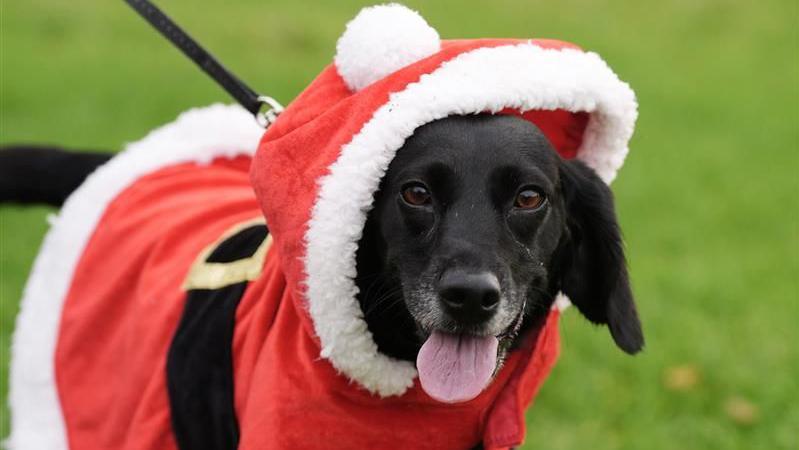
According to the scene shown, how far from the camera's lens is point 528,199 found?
2.35 meters

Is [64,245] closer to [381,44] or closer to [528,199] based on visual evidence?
[381,44]

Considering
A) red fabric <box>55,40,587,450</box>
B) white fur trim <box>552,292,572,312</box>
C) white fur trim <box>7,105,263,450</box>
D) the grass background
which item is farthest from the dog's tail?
white fur trim <box>552,292,572,312</box>

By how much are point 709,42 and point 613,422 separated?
21.2 feet

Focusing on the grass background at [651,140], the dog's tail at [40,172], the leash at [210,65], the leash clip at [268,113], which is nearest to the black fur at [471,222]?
the leash clip at [268,113]

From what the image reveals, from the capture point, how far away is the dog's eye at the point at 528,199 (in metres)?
2.34

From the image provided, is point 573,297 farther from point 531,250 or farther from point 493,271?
point 493,271

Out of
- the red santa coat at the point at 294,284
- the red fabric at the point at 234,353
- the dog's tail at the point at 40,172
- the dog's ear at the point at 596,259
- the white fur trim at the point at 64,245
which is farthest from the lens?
the dog's tail at the point at 40,172

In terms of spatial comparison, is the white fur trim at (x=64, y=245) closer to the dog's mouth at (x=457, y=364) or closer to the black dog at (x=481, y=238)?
the black dog at (x=481, y=238)

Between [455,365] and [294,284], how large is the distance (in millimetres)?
376

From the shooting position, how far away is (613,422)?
393 centimetres

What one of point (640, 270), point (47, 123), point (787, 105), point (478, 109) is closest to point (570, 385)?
point (640, 270)

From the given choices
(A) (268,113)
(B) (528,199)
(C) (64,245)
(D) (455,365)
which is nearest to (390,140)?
(B) (528,199)

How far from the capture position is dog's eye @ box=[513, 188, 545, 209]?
234cm

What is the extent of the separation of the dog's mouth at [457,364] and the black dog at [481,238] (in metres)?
0.03
